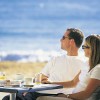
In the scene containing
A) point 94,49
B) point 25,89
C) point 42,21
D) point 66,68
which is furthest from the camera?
point 42,21

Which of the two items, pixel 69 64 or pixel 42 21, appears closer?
pixel 69 64

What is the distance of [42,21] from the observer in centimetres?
2778

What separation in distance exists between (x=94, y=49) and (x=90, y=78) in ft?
0.80

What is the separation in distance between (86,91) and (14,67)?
1454cm

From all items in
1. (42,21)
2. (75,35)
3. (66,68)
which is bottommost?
(66,68)

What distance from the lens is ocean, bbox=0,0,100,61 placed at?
24647mm

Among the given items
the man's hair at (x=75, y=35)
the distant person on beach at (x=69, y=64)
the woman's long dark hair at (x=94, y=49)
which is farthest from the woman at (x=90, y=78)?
the man's hair at (x=75, y=35)

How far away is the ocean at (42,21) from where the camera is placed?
2465 centimetres

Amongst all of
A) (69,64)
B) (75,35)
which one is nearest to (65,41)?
(75,35)

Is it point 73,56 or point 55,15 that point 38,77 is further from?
point 55,15

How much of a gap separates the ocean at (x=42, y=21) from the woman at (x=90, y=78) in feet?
65.1

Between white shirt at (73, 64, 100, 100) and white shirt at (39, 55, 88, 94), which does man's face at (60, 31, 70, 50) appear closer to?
white shirt at (39, 55, 88, 94)

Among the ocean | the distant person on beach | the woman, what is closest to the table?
the woman

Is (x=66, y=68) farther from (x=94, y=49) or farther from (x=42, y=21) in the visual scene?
(x=42, y=21)
